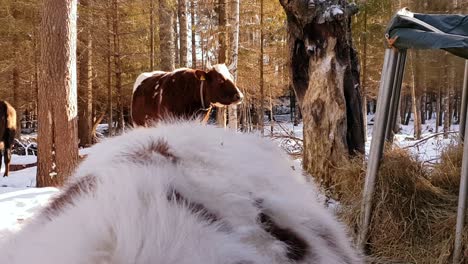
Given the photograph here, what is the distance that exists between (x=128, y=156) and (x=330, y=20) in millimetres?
4655

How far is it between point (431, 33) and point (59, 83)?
5495 millimetres

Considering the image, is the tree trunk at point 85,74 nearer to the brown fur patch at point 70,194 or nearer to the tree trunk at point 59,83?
the tree trunk at point 59,83

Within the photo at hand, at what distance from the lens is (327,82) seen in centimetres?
530

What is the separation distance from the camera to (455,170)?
13.7 ft

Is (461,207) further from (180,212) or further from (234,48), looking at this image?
(234,48)

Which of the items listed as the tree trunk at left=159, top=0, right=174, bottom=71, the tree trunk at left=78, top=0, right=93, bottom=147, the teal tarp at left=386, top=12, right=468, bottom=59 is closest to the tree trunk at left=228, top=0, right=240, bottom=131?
the tree trunk at left=159, top=0, right=174, bottom=71

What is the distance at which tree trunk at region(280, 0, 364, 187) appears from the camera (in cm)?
527

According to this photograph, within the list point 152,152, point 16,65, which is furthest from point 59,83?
point 16,65

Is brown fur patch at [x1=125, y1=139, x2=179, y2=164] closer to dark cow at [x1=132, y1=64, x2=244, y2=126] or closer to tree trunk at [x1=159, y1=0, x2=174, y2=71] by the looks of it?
dark cow at [x1=132, y1=64, x2=244, y2=126]

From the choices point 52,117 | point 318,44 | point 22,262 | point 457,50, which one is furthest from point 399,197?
point 52,117

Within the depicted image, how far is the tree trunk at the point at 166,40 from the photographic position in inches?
558

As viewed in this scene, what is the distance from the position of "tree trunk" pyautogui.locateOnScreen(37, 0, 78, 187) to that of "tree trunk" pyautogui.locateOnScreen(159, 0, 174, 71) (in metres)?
7.11

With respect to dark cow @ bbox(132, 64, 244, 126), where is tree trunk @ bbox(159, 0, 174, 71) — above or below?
above

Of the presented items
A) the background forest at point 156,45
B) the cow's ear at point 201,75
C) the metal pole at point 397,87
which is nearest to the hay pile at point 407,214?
the metal pole at point 397,87
